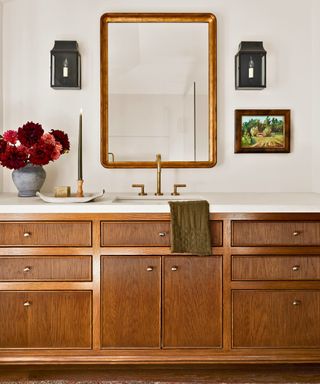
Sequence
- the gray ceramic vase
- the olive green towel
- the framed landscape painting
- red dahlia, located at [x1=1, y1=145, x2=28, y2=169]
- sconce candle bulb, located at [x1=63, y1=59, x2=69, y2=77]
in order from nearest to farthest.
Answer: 1. the olive green towel
2. red dahlia, located at [x1=1, y1=145, x2=28, y2=169]
3. the gray ceramic vase
4. sconce candle bulb, located at [x1=63, y1=59, x2=69, y2=77]
5. the framed landscape painting

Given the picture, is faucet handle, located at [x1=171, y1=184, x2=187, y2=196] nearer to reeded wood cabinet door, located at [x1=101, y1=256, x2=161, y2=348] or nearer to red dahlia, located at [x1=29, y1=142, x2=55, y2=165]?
reeded wood cabinet door, located at [x1=101, y1=256, x2=161, y2=348]

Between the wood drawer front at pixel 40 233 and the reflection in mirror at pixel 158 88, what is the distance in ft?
2.67

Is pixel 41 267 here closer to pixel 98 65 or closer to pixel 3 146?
pixel 3 146

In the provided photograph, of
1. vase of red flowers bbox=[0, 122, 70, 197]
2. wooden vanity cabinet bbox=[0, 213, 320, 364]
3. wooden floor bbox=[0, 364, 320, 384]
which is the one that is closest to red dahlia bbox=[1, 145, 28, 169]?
vase of red flowers bbox=[0, 122, 70, 197]

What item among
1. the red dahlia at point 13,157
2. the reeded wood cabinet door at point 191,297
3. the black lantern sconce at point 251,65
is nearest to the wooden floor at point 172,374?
the reeded wood cabinet door at point 191,297

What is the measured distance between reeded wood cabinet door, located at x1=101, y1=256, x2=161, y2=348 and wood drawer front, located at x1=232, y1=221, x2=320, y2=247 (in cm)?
44

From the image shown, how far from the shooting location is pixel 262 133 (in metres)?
3.06

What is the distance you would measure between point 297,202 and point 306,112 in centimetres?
89

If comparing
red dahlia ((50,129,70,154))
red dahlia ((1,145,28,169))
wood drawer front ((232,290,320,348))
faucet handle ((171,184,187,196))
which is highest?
red dahlia ((50,129,70,154))

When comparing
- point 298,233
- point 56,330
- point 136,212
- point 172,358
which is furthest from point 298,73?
point 56,330

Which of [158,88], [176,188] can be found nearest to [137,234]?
[176,188]

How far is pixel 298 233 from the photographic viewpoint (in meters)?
2.39

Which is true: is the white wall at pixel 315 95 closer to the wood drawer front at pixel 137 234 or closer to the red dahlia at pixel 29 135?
the wood drawer front at pixel 137 234

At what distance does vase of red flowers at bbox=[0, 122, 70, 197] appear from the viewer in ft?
8.68
